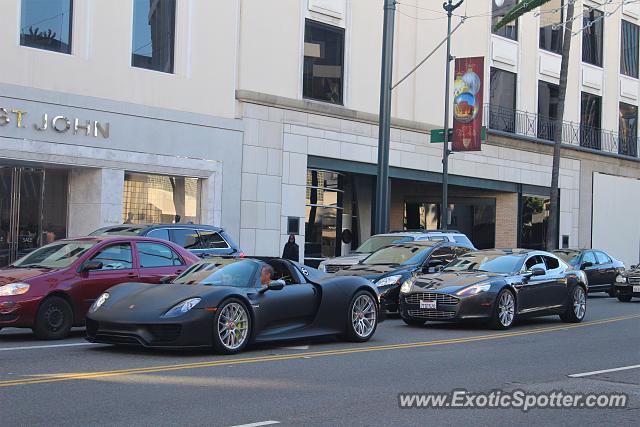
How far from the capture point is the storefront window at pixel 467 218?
131 feet

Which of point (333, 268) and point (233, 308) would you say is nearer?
point (233, 308)

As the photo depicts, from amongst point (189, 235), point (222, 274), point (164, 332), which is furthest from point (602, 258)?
point (164, 332)

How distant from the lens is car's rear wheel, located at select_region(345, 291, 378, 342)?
521 inches

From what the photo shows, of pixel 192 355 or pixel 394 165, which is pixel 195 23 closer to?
pixel 394 165

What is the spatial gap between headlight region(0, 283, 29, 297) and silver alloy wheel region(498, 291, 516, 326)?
26.2 feet

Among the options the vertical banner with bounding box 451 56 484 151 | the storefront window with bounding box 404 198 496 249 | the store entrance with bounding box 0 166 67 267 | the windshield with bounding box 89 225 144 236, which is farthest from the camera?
the storefront window with bounding box 404 198 496 249

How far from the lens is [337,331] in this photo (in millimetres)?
13102

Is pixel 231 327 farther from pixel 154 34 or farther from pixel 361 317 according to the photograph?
pixel 154 34

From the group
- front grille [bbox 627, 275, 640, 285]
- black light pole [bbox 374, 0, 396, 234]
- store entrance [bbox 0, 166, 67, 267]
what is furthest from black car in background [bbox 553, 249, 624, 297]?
store entrance [bbox 0, 166, 67, 267]

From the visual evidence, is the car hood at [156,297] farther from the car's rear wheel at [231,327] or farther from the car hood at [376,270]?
the car hood at [376,270]

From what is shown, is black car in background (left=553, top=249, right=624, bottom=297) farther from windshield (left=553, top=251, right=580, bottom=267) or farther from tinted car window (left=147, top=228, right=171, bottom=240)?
tinted car window (left=147, top=228, right=171, bottom=240)

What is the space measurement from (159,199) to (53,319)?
13.1m

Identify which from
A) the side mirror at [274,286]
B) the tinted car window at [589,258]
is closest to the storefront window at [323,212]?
the tinted car window at [589,258]

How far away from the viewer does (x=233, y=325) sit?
11.5 meters
